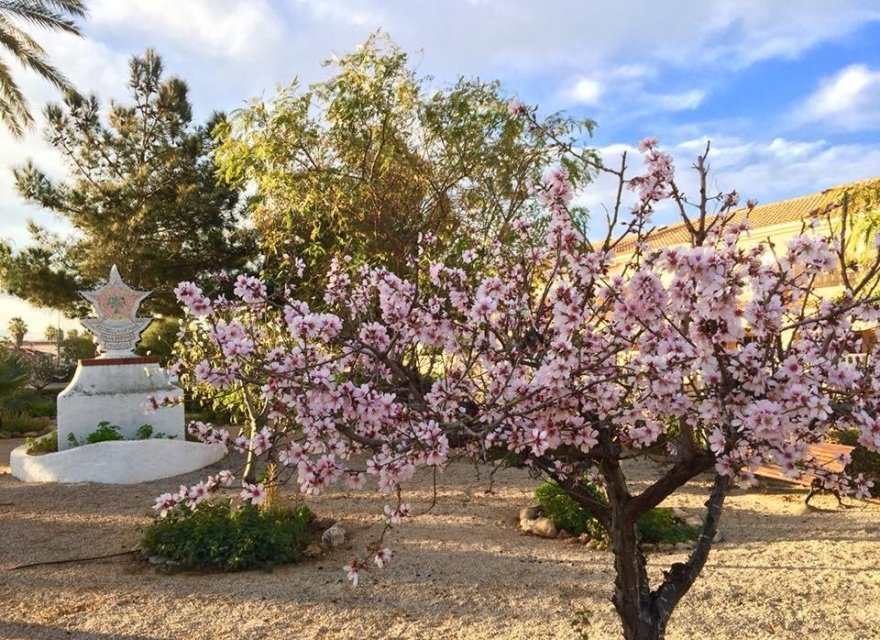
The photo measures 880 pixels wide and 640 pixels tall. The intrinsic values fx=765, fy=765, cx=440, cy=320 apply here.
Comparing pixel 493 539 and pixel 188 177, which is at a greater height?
pixel 188 177

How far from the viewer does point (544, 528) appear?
22.5ft

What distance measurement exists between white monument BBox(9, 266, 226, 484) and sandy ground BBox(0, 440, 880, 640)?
2.18 metres

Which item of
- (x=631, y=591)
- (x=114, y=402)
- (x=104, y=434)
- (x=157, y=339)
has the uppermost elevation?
(x=157, y=339)

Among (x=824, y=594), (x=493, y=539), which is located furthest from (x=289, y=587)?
(x=824, y=594)

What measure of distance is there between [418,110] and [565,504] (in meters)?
5.42

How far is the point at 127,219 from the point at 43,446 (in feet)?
35.5

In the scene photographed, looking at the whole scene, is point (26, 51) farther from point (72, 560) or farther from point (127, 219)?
point (72, 560)

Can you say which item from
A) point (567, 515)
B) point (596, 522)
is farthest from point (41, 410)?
point (596, 522)

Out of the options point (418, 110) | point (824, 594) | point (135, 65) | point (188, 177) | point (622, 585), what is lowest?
point (824, 594)

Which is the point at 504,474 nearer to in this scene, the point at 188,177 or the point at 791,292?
the point at 791,292

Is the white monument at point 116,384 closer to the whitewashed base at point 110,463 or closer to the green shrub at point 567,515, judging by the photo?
the whitewashed base at point 110,463

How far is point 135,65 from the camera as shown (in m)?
23.5

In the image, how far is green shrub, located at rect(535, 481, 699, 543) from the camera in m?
6.55

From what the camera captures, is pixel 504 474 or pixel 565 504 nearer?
pixel 565 504
